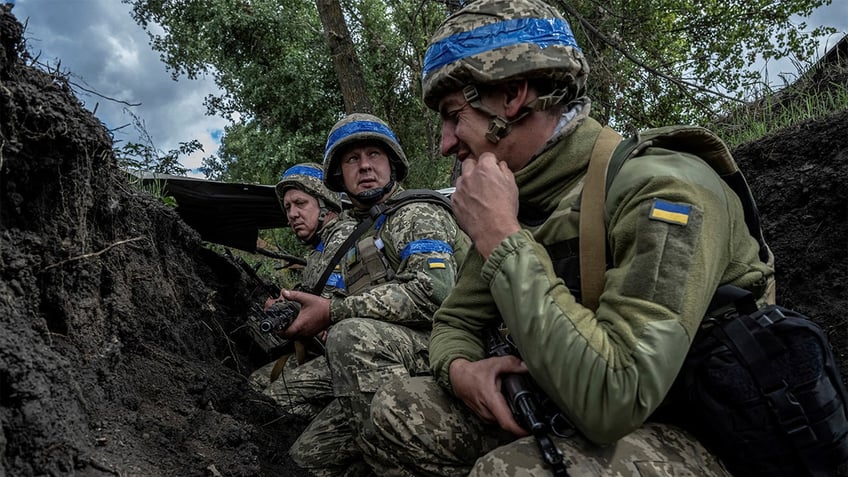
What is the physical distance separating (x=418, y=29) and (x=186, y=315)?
41.2 ft

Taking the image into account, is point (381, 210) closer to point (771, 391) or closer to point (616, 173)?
point (616, 173)

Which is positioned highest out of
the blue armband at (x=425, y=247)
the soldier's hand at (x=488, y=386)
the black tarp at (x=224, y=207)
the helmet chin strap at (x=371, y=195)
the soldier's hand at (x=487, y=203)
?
the black tarp at (x=224, y=207)

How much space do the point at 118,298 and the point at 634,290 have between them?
256 centimetres

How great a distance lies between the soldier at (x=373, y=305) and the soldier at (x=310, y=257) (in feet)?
1.21

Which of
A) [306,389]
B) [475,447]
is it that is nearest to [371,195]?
[306,389]

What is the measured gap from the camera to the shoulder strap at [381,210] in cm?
409

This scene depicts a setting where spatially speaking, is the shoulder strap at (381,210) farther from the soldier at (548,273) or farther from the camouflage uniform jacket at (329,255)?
the soldier at (548,273)

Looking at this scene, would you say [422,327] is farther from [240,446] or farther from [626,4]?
[626,4]

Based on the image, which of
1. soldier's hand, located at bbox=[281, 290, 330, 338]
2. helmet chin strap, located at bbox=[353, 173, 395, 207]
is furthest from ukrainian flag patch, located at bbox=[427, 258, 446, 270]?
helmet chin strap, located at bbox=[353, 173, 395, 207]

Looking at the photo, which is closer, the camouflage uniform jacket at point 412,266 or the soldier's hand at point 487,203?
the soldier's hand at point 487,203

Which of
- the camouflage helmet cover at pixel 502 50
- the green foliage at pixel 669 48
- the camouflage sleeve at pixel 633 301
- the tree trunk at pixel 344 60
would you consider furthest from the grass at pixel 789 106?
the tree trunk at pixel 344 60

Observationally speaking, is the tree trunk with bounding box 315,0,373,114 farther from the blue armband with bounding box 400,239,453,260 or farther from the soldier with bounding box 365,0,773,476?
the soldier with bounding box 365,0,773,476

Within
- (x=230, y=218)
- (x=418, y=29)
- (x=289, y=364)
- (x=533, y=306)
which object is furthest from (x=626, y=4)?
(x=533, y=306)

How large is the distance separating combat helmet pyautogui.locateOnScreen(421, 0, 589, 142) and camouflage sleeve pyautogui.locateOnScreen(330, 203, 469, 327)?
5.13 feet
